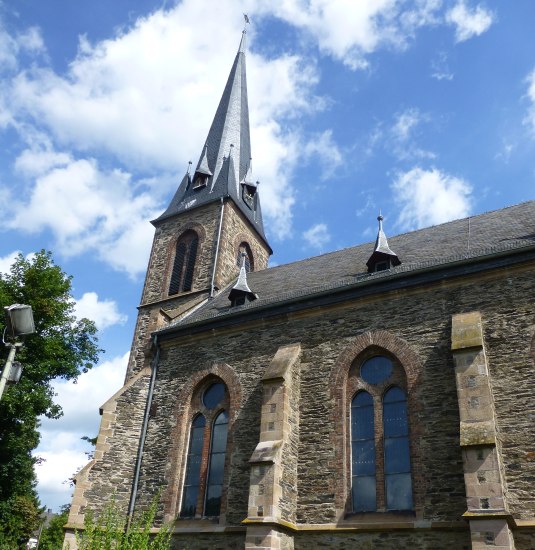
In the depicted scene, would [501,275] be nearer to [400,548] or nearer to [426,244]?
[426,244]

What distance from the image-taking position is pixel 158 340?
16688 millimetres

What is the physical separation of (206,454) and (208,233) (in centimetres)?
1096

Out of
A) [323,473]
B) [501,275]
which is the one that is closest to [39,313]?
[323,473]

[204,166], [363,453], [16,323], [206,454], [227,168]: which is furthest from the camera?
[204,166]

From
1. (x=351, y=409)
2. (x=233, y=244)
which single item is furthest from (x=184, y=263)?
(x=351, y=409)

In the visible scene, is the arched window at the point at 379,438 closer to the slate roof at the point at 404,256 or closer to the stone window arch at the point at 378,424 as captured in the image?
the stone window arch at the point at 378,424

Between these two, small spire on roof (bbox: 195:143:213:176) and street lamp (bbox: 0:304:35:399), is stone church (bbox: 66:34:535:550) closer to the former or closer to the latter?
street lamp (bbox: 0:304:35:399)

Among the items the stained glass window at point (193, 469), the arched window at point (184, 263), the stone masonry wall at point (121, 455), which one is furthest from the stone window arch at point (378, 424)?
the arched window at point (184, 263)

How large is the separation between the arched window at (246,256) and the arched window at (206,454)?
9537 mm

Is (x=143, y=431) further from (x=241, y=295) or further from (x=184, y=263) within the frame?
(x=184, y=263)

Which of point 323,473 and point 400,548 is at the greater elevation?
point 323,473

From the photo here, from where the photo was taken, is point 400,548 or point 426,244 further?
point 426,244

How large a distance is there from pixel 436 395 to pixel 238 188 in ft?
52.9

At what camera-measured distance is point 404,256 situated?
15.6m
